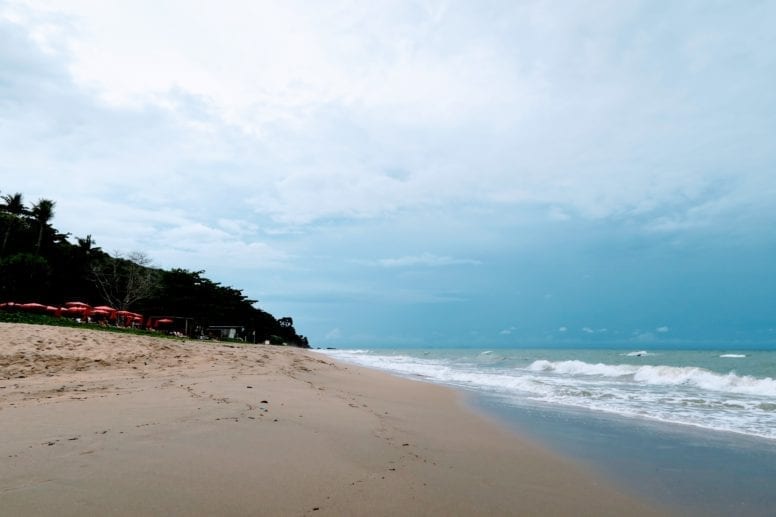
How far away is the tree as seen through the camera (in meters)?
A: 41.0

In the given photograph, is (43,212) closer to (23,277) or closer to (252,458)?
(23,277)

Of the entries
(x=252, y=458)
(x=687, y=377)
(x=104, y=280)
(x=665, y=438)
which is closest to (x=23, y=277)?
(x=104, y=280)

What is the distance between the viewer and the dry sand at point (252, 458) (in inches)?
133

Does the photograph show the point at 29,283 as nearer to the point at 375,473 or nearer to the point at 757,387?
the point at 375,473

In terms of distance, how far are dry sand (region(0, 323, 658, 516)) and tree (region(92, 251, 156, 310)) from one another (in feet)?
119

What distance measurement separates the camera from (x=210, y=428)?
5.31m

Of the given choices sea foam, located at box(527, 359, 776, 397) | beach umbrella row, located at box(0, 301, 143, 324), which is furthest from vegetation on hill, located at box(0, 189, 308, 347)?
sea foam, located at box(527, 359, 776, 397)

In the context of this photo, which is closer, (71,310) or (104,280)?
(71,310)

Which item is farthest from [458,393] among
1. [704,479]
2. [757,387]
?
[757,387]

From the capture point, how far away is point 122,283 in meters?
43.8

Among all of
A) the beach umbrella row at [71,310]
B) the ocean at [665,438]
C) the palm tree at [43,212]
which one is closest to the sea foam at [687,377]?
the ocean at [665,438]

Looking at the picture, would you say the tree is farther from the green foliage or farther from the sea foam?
the sea foam

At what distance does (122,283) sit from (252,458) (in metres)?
46.8

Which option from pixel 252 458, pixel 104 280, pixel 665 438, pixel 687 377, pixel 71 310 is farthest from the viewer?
pixel 104 280
